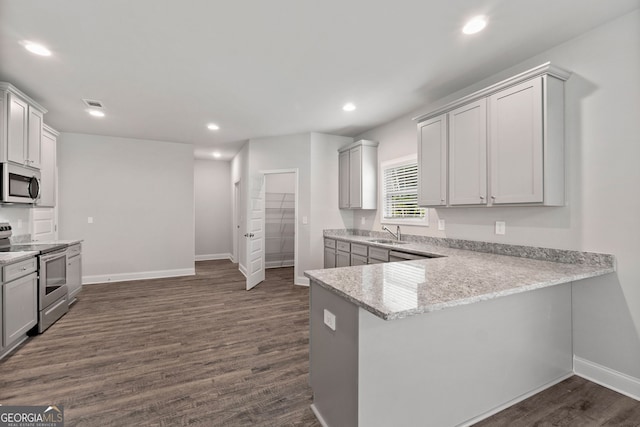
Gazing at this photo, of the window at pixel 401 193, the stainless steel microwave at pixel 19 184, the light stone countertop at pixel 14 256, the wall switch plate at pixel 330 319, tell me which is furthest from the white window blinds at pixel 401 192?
the stainless steel microwave at pixel 19 184

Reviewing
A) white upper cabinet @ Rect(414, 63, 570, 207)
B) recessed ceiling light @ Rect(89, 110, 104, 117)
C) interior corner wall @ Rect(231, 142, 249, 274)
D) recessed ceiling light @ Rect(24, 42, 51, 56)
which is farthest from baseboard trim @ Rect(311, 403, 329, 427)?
recessed ceiling light @ Rect(89, 110, 104, 117)

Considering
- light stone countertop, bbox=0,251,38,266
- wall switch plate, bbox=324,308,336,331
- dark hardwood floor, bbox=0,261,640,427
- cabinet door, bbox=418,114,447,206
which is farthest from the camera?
cabinet door, bbox=418,114,447,206

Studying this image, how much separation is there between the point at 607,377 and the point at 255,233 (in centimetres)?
463

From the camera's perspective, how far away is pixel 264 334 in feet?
9.91

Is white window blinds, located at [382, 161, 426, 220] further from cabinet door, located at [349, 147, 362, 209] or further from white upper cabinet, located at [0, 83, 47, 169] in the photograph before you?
white upper cabinet, located at [0, 83, 47, 169]

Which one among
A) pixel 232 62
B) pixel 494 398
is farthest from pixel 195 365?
pixel 232 62

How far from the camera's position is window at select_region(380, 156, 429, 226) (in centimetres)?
395

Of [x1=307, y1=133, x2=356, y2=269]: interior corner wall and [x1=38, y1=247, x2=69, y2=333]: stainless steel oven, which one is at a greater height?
[x1=307, y1=133, x2=356, y2=269]: interior corner wall

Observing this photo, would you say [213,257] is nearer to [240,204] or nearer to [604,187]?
[240,204]

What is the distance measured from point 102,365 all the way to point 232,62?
9.69ft

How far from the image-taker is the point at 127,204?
541 cm

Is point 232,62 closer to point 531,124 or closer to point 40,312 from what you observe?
point 531,124

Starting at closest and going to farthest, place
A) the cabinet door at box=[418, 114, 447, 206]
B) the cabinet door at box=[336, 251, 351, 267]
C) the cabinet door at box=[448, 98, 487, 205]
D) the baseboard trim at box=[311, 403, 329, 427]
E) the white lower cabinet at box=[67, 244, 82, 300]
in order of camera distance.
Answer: the baseboard trim at box=[311, 403, 329, 427]
the cabinet door at box=[448, 98, 487, 205]
the cabinet door at box=[418, 114, 447, 206]
the white lower cabinet at box=[67, 244, 82, 300]
the cabinet door at box=[336, 251, 351, 267]

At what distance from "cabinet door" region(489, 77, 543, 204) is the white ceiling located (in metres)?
0.45
